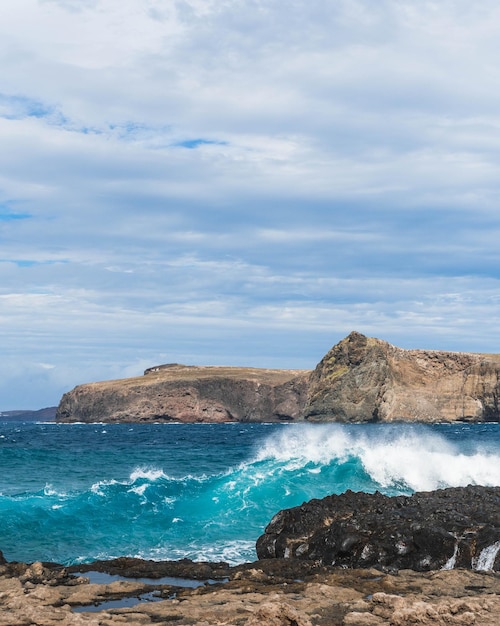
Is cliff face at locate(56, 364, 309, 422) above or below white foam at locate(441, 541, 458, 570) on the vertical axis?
below

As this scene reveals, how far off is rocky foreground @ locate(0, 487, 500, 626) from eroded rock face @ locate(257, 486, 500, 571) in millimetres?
20

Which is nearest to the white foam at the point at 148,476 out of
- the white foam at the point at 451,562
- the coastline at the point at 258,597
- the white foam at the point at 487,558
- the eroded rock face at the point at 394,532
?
the eroded rock face at the point at 394,532

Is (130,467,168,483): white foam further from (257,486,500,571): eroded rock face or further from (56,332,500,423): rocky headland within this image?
(56,332,500,423): rocky headland

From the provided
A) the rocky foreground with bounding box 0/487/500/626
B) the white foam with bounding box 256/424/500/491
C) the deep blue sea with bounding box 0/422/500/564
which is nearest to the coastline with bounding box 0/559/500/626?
the rocky foreground with bounding box 0/487/500/626

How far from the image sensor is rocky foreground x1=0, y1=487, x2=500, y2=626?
8.45 metres

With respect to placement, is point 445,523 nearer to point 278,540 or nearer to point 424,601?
point 278,540

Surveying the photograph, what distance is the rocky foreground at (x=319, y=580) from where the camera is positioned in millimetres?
8445

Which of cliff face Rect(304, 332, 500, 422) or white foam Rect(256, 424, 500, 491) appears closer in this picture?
white foam Rect(256, 424, 500, 491)

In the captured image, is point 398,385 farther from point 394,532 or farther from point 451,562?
point 451,562

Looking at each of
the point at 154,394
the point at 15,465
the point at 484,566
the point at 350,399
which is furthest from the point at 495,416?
the point at 484,566

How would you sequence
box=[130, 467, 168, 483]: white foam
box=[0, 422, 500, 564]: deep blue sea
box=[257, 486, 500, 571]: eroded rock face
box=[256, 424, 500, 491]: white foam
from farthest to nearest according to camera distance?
1. box=[130, 467, 168, 483]: white foam
2. box=[256, 424, 500, 491]: white foam
3. box=[0, 422, 500, 564]: deep blue sea
4. box=[257, 486, 500, 571]: eroded rock face

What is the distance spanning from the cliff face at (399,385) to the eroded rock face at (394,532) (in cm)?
10827

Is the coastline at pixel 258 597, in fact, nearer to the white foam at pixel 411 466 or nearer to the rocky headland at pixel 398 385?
the white foam at pixel 411 466

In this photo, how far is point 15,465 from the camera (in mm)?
38469
